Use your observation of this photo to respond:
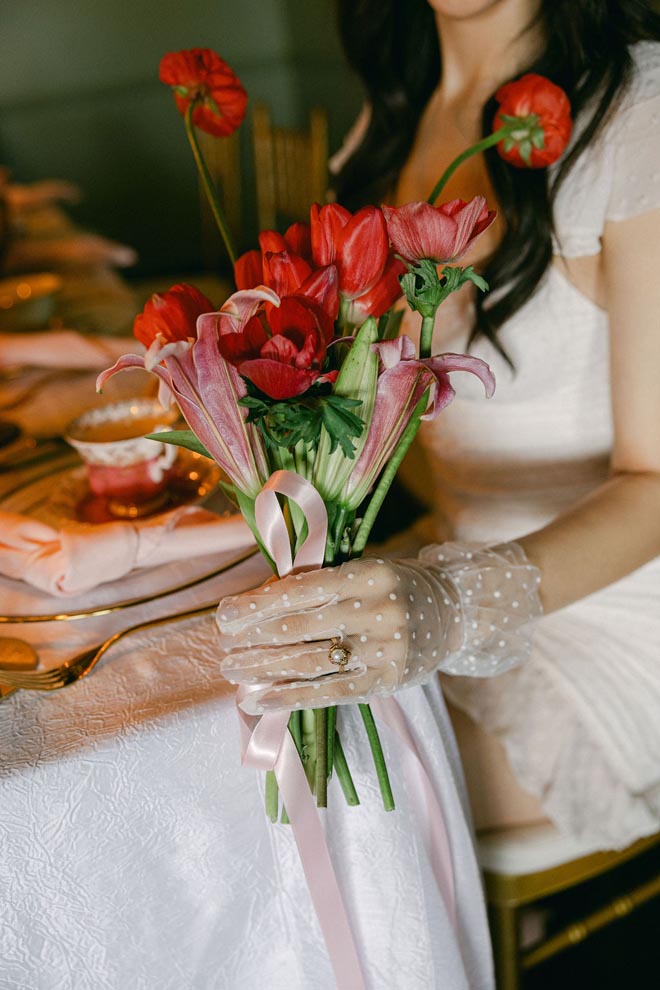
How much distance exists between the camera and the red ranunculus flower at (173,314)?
1.85ft

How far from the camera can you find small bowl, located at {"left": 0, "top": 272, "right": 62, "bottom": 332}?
5.37ft

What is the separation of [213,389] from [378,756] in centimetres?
31

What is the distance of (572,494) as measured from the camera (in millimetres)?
1147

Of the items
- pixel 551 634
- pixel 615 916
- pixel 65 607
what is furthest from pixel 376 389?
pixel 615 916

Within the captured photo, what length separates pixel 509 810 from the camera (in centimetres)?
94

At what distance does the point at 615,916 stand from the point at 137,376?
1014mm

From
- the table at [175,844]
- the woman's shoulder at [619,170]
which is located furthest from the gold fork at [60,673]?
the woman's shoulder at [619,170]

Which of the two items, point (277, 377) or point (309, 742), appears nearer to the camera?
point (277, 377)

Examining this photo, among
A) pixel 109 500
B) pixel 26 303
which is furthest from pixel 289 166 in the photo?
pixel 109 500

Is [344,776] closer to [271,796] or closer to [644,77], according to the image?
[271,796]

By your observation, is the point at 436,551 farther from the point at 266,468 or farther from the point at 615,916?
the point at 615,916

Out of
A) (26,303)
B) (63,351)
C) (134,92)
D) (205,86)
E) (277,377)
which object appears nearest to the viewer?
(277,377)

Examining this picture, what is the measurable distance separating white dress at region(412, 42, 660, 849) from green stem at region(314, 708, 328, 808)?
37 centimetres

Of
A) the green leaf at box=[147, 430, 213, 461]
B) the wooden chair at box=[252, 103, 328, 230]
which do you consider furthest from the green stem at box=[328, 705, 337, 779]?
the wooden chair at box=[252, 103, 328, 230]
